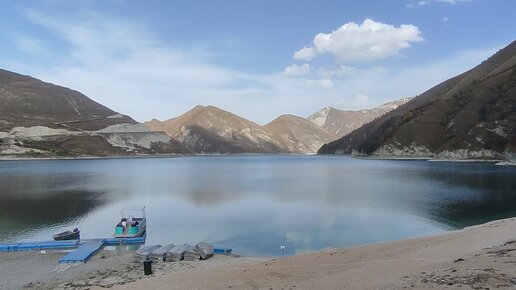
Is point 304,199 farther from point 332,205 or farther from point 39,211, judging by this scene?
point 39,211

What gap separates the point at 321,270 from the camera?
677 inches

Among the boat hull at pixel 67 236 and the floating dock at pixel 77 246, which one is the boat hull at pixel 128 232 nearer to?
the floating dock at pixel 77 246

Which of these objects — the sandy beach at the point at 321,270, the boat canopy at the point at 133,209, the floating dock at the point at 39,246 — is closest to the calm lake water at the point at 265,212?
the boat canopy at the point at 133,209

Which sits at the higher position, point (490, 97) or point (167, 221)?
point (490, 97)

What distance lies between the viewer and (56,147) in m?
186

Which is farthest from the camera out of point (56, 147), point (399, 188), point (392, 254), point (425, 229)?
point (56, 147)

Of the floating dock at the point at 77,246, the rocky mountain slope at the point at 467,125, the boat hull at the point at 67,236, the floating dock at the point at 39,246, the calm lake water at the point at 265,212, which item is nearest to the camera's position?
the floating dock at the point at 77,246

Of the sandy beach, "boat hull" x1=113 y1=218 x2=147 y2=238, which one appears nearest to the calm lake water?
"boat hull" x1=113 y1=218 x2=147 y2=238

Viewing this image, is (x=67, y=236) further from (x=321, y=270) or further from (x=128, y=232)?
(x=321, y=270)

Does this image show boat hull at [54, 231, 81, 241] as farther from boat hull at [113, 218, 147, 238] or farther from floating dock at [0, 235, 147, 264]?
boat hull at [113, 218, 147, 238]

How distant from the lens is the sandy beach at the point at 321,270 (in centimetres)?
1352

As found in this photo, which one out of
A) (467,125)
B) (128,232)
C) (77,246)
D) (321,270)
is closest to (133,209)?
(128,232)

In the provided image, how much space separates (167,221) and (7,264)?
15857 millimetres

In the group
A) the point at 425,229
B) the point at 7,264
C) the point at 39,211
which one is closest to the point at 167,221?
the point at 39,211
